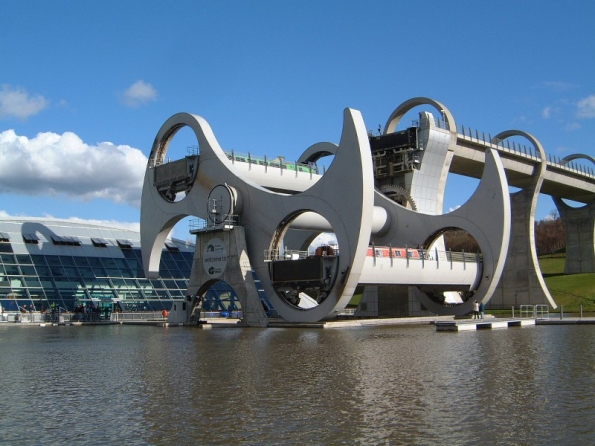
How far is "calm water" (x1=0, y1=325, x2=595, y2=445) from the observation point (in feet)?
35.4

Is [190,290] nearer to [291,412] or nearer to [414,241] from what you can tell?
[414,241]

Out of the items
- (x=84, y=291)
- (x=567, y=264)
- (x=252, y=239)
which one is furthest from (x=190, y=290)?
(x=567, y=264)

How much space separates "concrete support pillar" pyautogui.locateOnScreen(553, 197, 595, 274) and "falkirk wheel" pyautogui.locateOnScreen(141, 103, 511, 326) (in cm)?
2775

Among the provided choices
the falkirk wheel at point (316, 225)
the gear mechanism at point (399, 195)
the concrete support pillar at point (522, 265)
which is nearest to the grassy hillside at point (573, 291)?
the concrete support pillar at point (522, 265)

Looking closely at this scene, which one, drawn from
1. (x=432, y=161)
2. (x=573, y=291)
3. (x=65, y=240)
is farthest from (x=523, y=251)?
(x=65, y=240)

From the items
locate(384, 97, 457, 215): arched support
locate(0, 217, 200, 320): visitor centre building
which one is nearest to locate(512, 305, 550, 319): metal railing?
locate(384, 97, 457, 215): arched support

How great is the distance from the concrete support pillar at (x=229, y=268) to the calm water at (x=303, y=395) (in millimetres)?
16121

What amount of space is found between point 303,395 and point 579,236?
2689 inches

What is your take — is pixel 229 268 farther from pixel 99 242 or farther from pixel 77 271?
pixel 99 242

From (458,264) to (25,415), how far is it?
1481 inches

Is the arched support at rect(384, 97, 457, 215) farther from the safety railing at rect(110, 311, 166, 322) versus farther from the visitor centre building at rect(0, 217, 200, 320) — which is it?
the safety railing at rect(110, 311, 166, 322)

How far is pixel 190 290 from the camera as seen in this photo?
4491cm

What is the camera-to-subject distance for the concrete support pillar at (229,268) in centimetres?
4069

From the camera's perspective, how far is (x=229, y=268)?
42.5m
